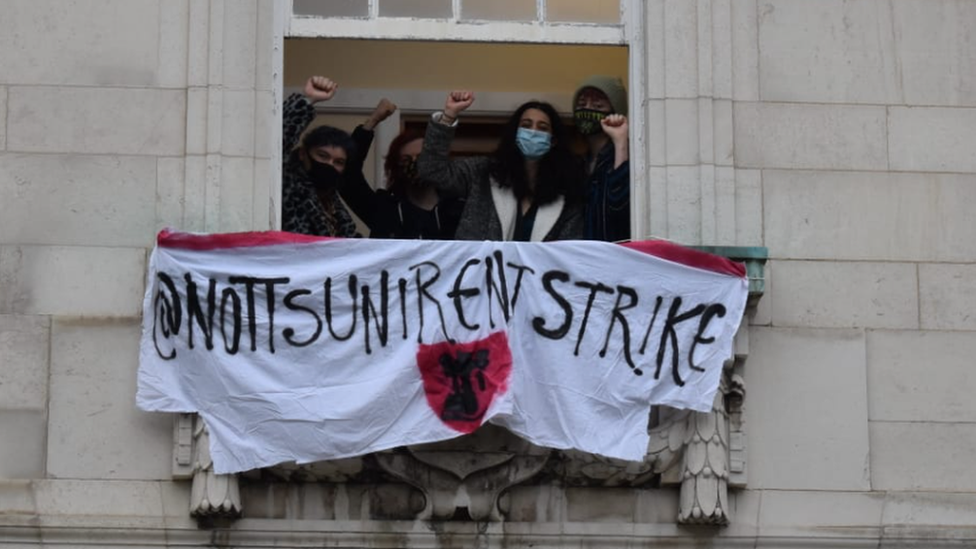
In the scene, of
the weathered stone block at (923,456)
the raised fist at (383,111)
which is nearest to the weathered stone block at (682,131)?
the weathered stone block at (923,456)

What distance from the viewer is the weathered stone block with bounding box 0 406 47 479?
16531mm

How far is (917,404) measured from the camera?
17.0m

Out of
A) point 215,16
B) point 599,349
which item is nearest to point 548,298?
point 599,349

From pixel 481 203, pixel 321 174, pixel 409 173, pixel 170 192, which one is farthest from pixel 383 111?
pixel 170 192

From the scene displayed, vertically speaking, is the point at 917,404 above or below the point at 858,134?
below

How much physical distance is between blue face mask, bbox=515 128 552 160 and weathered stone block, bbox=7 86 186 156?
2.08m

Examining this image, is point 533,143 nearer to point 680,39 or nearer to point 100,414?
point 680,39

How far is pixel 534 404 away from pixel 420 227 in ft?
7.89

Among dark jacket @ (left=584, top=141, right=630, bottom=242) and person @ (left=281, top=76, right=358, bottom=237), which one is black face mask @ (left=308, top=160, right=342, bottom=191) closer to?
person @ (left=281, top=76, right=358, bottom=237)

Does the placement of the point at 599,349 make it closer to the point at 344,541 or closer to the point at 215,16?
the point at 344,541

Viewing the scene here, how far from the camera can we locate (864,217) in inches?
680

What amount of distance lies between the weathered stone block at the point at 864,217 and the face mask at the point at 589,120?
4.93 feet

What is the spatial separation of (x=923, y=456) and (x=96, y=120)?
495 cm

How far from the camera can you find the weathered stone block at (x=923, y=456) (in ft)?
55.4
